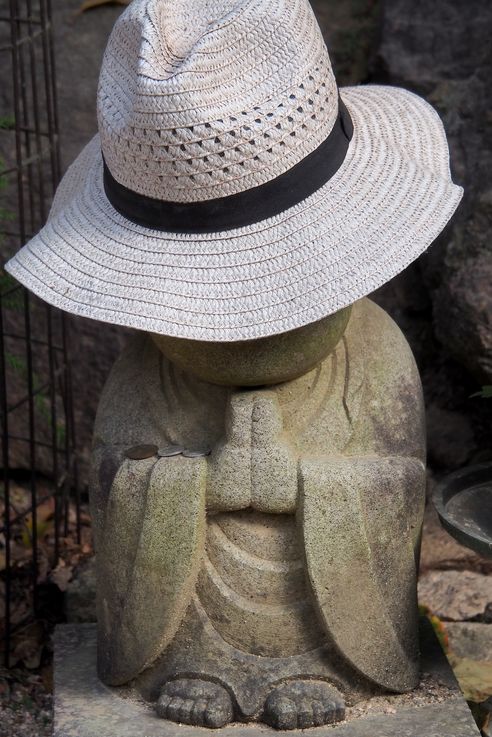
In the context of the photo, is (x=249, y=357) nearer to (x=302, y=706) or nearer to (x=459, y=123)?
(x=302, y=706)

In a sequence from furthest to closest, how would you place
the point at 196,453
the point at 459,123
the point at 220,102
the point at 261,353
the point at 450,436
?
1. the point at 450,436
2. the point at 459,123
3. the point at 196,453
4. the point at 261,353
5. the point at 220,102

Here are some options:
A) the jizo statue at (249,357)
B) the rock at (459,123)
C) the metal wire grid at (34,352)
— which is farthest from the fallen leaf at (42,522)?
the rock at (459,123)

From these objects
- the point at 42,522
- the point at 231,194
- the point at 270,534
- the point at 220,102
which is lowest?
the point at 42,522

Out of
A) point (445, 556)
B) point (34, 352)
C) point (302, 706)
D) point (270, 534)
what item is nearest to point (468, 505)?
point (270, 534)

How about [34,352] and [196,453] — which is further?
[34,352]

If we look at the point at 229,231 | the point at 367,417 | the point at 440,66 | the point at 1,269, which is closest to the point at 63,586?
the point at 1,269

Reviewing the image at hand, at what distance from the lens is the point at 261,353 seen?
305 centimetres

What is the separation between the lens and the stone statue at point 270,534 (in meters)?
3.08

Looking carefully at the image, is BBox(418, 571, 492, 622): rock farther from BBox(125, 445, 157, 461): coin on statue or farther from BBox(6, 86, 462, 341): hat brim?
BBox(6, 86, 462, 341): hat brim

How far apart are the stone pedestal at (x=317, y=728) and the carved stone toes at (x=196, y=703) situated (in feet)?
0.06

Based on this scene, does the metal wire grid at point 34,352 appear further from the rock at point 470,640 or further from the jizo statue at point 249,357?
the rock at point 470,640

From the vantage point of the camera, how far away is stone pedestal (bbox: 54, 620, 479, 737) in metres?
3.07

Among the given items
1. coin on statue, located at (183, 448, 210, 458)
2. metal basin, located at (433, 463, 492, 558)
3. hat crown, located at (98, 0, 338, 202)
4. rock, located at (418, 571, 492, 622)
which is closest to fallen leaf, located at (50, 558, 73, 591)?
rock, located at (418, 571, 492, 622)

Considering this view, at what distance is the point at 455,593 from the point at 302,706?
133 centimetres
